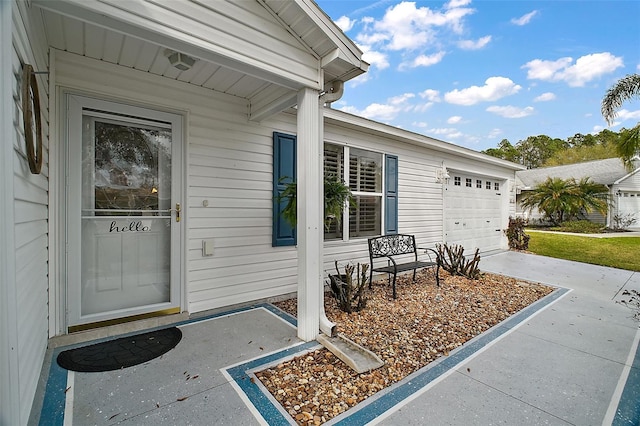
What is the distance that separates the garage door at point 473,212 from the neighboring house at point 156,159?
4.41 meters

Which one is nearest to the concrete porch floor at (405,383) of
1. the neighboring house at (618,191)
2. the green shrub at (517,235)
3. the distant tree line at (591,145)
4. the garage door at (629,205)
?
the green shrub at (517,235)

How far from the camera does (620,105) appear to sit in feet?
23.8

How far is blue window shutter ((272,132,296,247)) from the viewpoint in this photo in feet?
12.9

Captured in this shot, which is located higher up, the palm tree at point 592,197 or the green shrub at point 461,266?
the palm tree at point 592,197

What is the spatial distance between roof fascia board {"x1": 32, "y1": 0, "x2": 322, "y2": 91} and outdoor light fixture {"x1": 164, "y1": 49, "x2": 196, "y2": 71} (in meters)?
0.57

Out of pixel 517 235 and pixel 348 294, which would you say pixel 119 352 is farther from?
pixel 517 235

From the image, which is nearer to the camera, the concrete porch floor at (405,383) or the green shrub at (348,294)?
the concrete porch floor at (405,383)

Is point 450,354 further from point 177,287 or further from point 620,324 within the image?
point 177,287

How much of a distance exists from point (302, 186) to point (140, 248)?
187cm

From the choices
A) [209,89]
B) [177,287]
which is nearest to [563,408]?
[177,287]

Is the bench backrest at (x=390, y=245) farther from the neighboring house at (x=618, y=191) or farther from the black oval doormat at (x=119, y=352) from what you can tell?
the neighboring house at (x=618, y=191)

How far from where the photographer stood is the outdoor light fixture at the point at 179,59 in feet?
8.54

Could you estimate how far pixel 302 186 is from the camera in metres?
2.75

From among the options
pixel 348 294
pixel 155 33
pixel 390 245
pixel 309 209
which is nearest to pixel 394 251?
pixel 390 245
